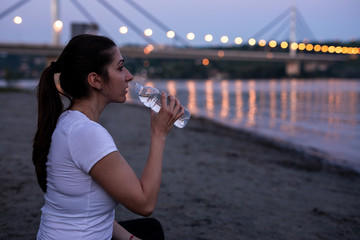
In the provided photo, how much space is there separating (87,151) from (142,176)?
0.63 feet

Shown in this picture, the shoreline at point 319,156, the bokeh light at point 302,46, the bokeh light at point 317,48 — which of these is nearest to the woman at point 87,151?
the shoreline at point 319,156

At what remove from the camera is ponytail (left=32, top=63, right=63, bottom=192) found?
3.80 ft

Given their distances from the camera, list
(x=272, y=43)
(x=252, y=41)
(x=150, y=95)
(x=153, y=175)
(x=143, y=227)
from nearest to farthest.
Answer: (x=153, y=175) → (x=143, y=227) → (x=150, y=95) → (x=272, y=43) → (x=252, y=41)

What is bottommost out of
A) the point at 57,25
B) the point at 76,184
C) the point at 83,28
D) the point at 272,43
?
the point at 76,184

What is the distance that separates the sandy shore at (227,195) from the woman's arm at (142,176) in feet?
4.53

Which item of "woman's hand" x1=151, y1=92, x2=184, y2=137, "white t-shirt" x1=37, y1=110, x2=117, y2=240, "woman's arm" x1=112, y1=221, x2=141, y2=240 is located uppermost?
"woman's hand" x1=151, y1=92, x2=184, y2=137

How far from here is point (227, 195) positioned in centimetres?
340

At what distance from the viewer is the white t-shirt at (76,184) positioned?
1014 mm

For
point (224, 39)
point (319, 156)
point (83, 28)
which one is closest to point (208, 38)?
point (224, 39)

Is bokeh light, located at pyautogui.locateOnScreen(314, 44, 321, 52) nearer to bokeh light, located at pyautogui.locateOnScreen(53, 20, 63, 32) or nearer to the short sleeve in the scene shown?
bokeh light, located at pyautogui.locateOnScreen(53, 20, 63, 32)

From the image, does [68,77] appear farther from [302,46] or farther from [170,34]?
[302,46]

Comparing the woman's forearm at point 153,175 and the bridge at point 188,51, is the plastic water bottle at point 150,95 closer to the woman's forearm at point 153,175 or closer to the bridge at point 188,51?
the woman's forearm at point 153,175

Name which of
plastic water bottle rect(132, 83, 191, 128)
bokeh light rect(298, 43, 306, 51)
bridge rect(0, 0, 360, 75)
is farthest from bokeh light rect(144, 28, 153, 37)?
plastic water bottle rect(132, 83, 191, 128)

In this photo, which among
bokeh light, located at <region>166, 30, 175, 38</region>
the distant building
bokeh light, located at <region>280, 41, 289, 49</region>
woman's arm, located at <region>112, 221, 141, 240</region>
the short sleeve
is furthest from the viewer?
bokeh light, located at <region>280, 41, 289, 49</region>
